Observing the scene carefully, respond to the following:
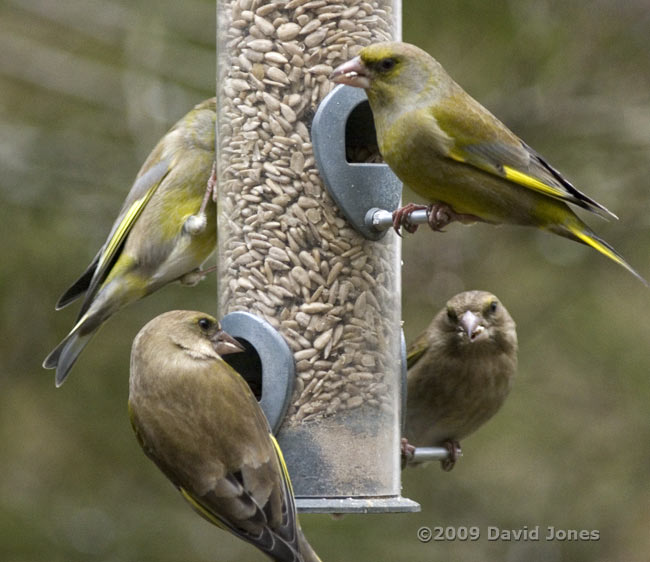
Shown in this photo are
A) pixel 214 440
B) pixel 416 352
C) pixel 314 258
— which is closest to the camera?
pixel 214 440

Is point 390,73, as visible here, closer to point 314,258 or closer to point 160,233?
point 314,258

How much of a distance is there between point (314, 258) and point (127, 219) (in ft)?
5.24

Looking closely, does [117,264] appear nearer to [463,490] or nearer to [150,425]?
[150,425]

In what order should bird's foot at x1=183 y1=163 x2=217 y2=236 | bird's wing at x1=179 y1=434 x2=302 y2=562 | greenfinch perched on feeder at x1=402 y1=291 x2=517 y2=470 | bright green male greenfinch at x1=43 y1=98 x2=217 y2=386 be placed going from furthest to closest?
greenfinch perched on feeder at x1=402 y1=291 x2=517 y2=470, bright green male greenfinch at x1=43 y1=98 x2=217 y2=386, bird's foot at x1=183 y1=163 x2=217 y2=236, bird's wing at x1=179 y1=434 x2=302 y2=562

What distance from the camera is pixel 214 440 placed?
5.79 m

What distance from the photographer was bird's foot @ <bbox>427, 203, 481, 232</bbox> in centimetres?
611

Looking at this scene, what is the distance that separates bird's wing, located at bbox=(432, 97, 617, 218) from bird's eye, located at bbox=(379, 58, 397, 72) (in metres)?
0.26

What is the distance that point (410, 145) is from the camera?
605cm

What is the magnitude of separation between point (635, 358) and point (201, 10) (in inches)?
156

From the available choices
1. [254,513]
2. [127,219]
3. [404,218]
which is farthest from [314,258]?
[127,219]

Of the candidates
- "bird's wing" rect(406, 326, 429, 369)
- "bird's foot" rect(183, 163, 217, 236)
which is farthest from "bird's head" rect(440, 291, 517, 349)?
"bird's foot" rect(183, 163, 217, 236)

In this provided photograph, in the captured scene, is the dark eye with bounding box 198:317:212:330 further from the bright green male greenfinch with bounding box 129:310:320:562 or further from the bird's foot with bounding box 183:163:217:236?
the bird's foot with bounding box 183:163:217:236

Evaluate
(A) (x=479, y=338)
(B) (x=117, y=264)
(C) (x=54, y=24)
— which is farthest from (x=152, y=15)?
(A) (x=479, y=338)

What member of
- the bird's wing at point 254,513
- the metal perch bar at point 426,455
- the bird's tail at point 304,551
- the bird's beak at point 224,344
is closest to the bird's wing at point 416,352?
the metal perch bar at point 426,455
